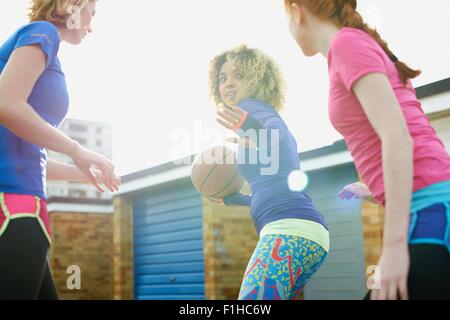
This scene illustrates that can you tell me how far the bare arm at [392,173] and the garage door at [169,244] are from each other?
1089cm

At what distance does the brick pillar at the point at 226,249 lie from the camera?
1174 cm

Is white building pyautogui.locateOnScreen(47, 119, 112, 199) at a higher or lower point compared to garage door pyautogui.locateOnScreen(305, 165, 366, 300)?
higher

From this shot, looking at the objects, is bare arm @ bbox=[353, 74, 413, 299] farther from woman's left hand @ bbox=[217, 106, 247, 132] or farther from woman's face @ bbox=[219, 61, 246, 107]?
woman's face @ bbox=[219, 61, 246, 107]

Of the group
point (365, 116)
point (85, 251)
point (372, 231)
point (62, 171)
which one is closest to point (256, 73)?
point (62, 171)

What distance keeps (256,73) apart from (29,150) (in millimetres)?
1778

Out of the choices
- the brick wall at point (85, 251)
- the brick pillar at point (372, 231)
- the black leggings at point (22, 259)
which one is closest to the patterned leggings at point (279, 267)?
the black leggings at point (22, 259)

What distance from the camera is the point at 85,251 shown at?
54.7 feet

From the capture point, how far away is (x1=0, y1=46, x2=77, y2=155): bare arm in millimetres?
2096

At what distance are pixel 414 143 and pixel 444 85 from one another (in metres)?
6.13

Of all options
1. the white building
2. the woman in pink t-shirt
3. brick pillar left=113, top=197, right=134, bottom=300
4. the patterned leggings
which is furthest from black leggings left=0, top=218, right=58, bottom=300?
the white building

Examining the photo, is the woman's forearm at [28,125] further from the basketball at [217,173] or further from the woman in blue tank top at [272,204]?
the basketball at [217,173]

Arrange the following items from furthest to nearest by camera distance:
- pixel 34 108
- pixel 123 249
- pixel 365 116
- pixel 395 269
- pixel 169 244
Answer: pixel 123 249, pixel 169 244, pixel 34 108, pixel 365 116, pixel 395 269

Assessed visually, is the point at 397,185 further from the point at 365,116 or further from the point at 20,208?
the point at 20,208
